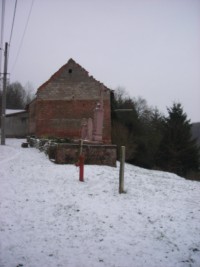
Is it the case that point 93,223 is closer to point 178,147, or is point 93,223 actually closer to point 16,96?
point 178,147

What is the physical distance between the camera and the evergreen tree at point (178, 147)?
93.2 feet

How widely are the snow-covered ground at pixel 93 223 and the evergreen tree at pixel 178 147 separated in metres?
18.4

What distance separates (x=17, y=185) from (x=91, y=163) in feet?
15.4

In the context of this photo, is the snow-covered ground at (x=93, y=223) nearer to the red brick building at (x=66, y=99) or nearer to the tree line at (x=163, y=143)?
the red brick building at (x=66, y=99)

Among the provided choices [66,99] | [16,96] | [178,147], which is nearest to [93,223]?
[66,99]

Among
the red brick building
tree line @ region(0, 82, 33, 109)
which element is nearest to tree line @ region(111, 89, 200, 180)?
the red brick building

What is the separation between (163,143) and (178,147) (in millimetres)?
1613

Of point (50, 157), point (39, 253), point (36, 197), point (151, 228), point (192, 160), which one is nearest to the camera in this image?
point (39, 253)

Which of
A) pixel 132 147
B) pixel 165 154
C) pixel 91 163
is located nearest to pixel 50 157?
pixel 91 163

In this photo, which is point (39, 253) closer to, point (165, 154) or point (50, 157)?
point (50, 157)

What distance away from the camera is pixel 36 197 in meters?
8.12

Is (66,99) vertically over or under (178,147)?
over

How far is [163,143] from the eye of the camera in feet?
97.5

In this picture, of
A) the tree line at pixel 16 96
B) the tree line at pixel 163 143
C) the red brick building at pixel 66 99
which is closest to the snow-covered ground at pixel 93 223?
the red brick building at pixel 66 99
